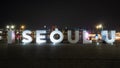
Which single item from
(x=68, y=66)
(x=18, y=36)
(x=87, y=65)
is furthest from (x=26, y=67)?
(x=18, y=36)

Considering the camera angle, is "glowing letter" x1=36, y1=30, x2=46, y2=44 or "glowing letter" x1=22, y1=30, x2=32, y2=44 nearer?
"glowing letter" x1=22, y1=30, x2=32, y2=44

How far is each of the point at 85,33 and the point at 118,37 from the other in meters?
25.0

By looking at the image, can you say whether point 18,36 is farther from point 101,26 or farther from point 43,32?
point 101,26

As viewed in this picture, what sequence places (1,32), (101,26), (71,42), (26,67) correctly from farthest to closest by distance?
(101,26) → (1,32) → (71,42) → (26,67)

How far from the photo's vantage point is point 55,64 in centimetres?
1357

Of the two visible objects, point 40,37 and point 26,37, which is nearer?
point 26,37

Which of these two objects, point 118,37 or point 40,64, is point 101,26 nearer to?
point 118,37

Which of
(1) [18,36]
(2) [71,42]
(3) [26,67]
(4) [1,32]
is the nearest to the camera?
(3) [26,67]

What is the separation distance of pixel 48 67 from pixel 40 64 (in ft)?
1.34

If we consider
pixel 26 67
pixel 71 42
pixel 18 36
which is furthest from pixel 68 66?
pixel 18 36

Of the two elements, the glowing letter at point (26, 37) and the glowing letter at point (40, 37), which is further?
the glowing letter at point (40, 37)

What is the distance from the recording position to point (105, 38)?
40344 millimetres

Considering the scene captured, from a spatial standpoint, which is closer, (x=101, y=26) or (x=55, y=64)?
(x=55, y=64)

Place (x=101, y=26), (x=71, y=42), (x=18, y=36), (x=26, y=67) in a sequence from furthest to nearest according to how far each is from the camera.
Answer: (x=101, y=26), (x=18, y=36), (x=71, y=42), (x=26, y=67)
